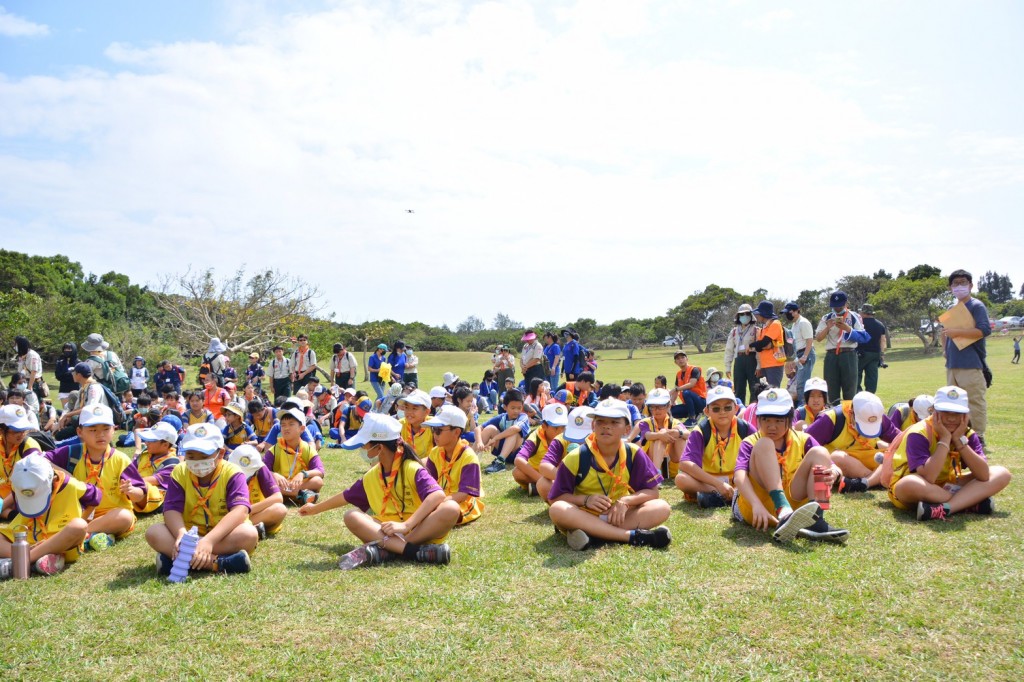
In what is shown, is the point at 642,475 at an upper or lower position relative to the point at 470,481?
upper

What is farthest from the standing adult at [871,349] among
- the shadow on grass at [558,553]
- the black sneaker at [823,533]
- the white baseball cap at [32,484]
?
the white baseball cap at [32,484]

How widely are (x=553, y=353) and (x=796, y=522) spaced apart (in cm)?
1150

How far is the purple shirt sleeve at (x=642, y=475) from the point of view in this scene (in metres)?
5.84

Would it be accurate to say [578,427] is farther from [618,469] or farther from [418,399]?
[418,399]

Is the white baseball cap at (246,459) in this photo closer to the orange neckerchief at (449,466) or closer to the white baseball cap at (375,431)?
the white baseball cap at (375,431)

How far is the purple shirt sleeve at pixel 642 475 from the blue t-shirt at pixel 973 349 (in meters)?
5.58

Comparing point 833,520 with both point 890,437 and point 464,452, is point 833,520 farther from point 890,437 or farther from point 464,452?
point 464,452

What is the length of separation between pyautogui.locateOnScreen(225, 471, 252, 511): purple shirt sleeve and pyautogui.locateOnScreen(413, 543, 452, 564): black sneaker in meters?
1.49

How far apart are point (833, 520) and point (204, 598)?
5324mm

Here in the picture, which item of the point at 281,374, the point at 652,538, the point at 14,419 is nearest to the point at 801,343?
the point at 652,538

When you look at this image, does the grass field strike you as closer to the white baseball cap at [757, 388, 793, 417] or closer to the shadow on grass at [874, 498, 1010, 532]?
the shadow on grass at [874, 498, 1010, 532]

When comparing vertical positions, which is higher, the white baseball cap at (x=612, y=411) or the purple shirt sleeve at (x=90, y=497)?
the white baseball cap at (x=612, y=411)

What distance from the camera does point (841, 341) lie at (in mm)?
10539

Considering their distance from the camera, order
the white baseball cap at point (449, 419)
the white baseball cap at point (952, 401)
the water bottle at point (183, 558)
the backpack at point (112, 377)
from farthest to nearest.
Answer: the backpack at point (112, 377) → the white baseball cap at point (449, 419) → the white baseball cap at point (952, 401) → the water bottle at point (183, 558)
